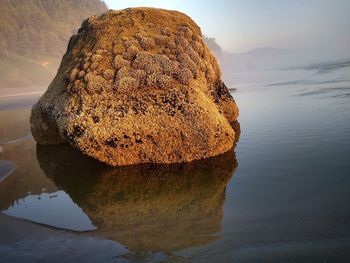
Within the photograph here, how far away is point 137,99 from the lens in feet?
32.7

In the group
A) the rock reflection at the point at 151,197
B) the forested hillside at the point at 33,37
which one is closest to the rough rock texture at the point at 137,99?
the rock reflection at the point at 151,197

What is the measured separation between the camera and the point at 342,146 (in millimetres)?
8992

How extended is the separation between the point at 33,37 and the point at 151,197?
156 metres

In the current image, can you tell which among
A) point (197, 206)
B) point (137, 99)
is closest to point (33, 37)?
point (137, 99)

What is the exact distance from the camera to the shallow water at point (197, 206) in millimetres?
5156

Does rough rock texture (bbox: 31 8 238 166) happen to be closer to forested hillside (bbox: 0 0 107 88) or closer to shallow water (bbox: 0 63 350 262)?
shallow water (bbox: 0 63 350 262)

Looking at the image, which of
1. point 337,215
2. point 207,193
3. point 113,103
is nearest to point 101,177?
point 113,103

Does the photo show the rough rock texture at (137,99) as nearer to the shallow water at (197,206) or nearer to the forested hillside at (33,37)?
the shallow water at (197,206)

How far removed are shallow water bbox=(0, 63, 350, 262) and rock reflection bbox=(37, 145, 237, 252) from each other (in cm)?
2

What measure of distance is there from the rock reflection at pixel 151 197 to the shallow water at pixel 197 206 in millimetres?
24

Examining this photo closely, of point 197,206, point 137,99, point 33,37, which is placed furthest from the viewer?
point 33,37

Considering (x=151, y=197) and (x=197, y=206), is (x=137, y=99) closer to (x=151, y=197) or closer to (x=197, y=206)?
(x=151, y=197)

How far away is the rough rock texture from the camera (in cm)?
948

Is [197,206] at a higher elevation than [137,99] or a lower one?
lower
